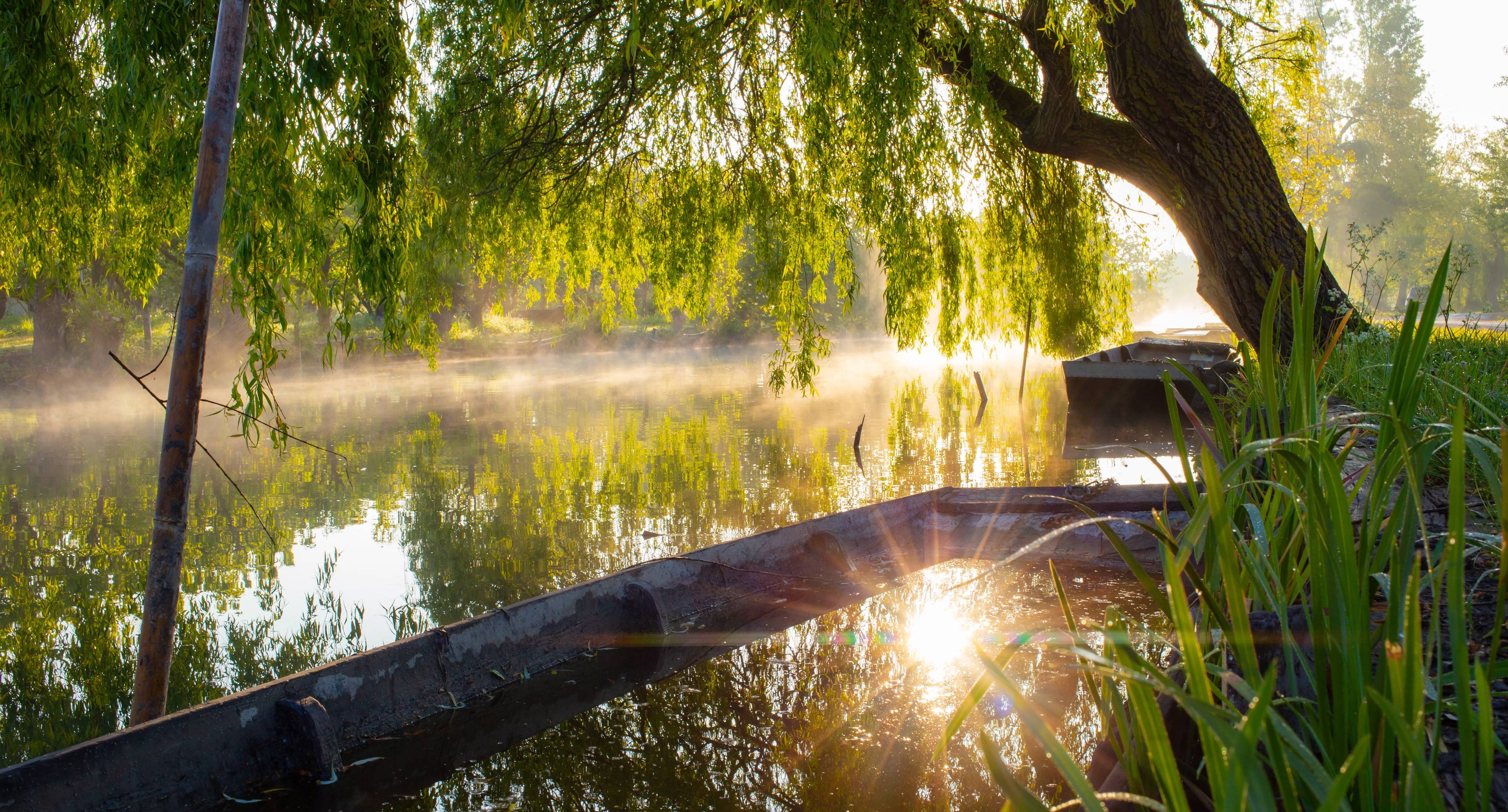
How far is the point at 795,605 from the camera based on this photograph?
4.31 metres

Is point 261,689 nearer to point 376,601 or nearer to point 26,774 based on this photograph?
point 26,774

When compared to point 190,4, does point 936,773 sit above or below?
below

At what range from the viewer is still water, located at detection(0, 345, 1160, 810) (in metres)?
2.82

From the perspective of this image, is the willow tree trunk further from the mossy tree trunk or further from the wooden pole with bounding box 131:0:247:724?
the wooden pole with bounding box 131:0:247:724

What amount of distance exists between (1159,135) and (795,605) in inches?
165

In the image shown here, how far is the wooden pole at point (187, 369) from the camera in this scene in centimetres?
266

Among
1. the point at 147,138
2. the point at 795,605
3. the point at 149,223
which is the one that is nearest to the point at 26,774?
the point at 147,138

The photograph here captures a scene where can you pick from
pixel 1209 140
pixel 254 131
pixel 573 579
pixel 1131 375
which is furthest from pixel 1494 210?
pixel 254 131

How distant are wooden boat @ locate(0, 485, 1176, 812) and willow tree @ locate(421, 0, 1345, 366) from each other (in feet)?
6.74

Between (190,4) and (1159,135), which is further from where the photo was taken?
(1159,135)

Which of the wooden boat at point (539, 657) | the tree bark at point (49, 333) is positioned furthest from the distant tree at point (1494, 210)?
the tree bark at point (49, 333)

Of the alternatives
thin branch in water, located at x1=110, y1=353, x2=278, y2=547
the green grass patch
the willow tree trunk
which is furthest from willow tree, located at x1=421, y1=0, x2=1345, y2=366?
thin branch in water, located at x1=110, y1=353, x2=278, y2=547

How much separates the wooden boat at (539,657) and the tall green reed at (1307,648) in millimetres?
239

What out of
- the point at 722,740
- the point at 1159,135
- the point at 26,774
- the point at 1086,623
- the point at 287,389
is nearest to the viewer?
the point at 1086,623
